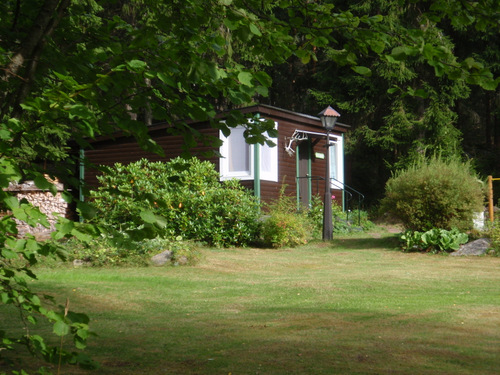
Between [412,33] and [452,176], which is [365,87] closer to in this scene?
[452,176]

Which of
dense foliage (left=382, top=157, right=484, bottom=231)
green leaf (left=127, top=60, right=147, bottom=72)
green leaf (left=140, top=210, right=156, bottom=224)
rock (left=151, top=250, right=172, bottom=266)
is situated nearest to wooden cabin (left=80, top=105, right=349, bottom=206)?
dense foliage (left=382, top=157, right=484, bottom=231)

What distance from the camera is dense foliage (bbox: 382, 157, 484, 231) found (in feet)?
→ 44.8

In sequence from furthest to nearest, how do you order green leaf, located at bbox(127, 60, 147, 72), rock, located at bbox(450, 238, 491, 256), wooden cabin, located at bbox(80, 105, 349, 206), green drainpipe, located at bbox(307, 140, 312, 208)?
green drainpipe, located at bbox(307, 140, 312, 208), wooden cabin, located at bbox(80, 105, 349, 206), rock, located at bbox(450, 238, 491, 256), green leaf, located at bbox(127, 60, 147, 72)

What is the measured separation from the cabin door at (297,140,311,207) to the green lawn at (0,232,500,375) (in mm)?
8687

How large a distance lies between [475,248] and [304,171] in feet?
29.4

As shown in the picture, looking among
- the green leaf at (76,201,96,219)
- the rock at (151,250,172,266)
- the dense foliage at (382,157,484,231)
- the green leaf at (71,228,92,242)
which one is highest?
the dense foliage at (382,157,484,231)

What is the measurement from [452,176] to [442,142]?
41.6 ft

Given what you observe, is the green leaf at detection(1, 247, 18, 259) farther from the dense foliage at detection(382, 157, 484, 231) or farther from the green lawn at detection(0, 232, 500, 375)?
the dense foliage at detection(382, 157, 484, 231)

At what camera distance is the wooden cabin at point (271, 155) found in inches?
727

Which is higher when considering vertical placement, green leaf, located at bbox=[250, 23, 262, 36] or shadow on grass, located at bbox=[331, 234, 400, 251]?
green leaf, located at bbox=[250, 23, 262, 36]

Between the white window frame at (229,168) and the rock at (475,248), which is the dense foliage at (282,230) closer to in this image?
the white window frame at (229,168)

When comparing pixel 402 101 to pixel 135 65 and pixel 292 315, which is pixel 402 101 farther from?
pixel 135 65

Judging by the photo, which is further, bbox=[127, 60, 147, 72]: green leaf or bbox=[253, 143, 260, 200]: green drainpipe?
bbox=[253, 143, 260, 200]: green drainpipe

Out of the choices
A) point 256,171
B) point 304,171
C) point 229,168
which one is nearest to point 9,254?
point 256,171
